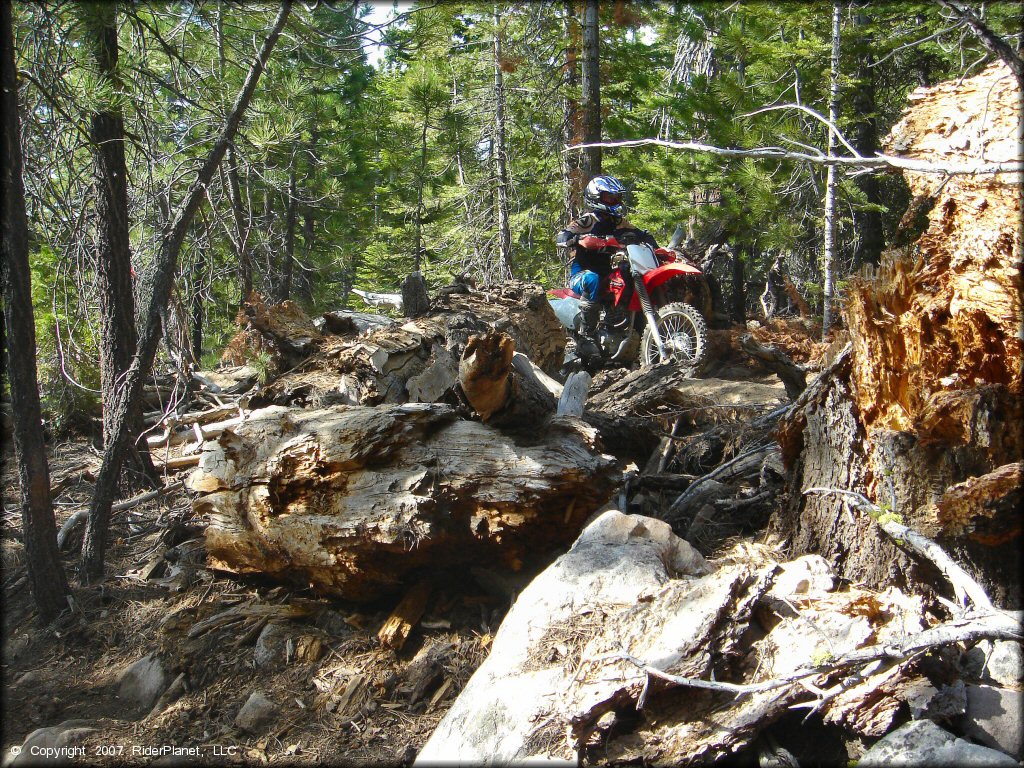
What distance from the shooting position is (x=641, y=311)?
8.59 metres

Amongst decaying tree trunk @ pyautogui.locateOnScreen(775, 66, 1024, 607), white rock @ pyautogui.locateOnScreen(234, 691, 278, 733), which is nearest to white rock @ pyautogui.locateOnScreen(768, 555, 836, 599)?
decaying tree trunk @ pyautogui.locateOnScreen(775, 66, 1024, 607)

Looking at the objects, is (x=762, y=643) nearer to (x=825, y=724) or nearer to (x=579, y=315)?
(x=825, y=724)

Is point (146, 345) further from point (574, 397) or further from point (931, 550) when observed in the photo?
point (931, 550)

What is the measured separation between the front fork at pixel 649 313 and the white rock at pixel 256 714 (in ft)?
18.3

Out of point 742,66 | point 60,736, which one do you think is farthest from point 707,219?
point 60,736

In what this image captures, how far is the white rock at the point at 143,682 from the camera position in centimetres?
349

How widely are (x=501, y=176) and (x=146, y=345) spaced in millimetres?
9678

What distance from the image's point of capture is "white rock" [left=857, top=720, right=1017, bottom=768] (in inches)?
82.3

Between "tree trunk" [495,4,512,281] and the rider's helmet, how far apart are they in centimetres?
437

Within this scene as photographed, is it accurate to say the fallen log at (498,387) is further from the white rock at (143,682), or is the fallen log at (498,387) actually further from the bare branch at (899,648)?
the white rock at (143,682)

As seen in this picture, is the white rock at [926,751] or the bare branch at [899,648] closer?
the white rock at [926,751]

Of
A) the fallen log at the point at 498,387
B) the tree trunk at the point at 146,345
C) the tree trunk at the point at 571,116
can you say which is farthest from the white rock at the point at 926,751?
the tree trunk at the point at 571,116

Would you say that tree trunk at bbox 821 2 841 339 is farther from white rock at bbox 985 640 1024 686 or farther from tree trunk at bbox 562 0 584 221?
white rock at bbox 985 640 1024 686

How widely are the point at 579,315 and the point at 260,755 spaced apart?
20.7 ft
